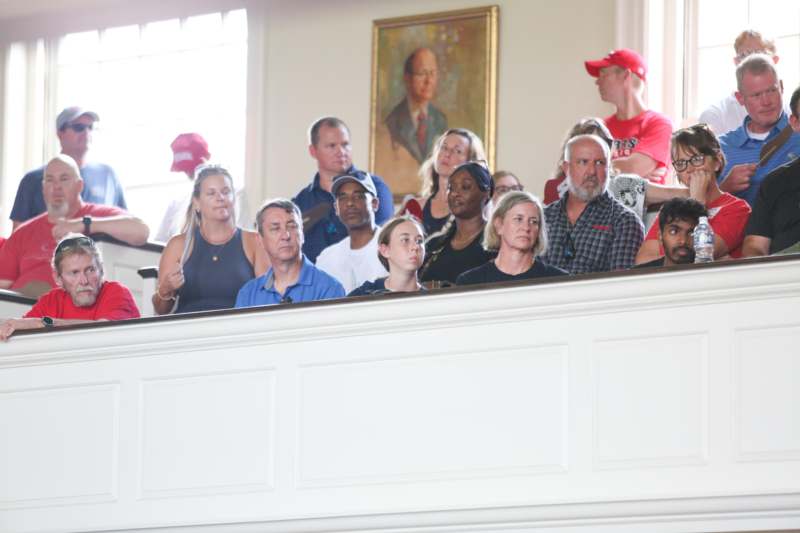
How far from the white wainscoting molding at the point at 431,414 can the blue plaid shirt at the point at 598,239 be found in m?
0.80

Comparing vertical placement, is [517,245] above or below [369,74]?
below

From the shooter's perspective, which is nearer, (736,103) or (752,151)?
(752,151)

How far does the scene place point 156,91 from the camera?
36.2ft

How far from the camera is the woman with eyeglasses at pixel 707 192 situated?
252 inches

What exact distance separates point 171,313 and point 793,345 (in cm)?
271

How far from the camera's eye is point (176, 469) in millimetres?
6559

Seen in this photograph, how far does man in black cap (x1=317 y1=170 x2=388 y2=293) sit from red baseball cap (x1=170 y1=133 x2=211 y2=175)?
198 centimetres

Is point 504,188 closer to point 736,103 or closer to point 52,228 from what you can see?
point 736,103

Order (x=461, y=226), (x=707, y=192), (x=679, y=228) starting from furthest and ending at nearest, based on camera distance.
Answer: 1. (x=461, y=226)
2. (x=707, y=192)
3. (x=679, y=228)

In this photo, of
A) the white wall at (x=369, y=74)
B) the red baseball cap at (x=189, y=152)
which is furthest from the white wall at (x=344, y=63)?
the red baseball cap at (x=189, y=152)

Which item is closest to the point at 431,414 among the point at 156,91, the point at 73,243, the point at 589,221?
the point at 589,221

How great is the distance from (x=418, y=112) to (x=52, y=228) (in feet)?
7.94

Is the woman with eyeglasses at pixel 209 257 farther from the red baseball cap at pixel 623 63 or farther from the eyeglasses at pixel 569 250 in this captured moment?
the red baseball cap at pixel 623 63

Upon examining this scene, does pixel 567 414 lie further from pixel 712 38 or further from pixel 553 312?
pixel 712 38
